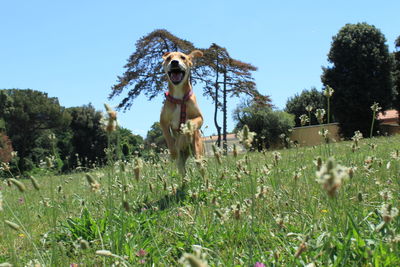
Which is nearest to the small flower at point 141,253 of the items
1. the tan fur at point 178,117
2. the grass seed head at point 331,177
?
the grass seed head at point 331,177

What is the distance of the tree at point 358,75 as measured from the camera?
111 ft

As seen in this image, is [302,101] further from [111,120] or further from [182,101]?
[111,120]

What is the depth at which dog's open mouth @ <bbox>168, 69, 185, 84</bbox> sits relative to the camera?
227 inches

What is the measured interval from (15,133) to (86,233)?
46.9 m

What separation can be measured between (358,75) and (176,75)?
3253cm

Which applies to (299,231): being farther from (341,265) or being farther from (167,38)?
(167,38)

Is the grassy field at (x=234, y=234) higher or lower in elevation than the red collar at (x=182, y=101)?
lower

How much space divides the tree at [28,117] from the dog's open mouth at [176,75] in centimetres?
4167

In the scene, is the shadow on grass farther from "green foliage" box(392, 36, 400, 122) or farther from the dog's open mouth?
"green foliage" box(392, 36, 400, 122)

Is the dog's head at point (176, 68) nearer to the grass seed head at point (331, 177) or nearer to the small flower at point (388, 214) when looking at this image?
the small flower at point (388, 214)

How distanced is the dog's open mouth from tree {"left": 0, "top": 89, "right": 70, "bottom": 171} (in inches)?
1641

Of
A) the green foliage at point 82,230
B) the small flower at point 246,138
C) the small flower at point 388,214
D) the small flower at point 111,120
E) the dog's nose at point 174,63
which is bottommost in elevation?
the green foliage at point 82,230

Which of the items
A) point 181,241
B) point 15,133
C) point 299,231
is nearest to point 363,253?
point 299,231

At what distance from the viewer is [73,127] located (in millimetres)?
49000
